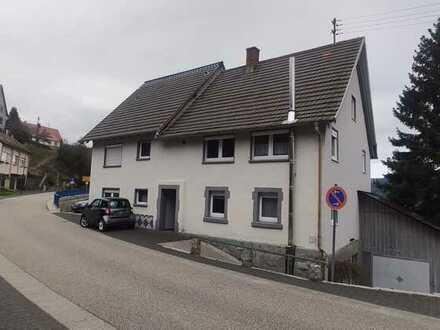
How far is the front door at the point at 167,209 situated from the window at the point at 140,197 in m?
1.36

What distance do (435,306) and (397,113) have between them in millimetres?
16864

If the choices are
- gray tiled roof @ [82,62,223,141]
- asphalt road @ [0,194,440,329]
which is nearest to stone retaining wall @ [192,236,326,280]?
asphalt road @ [0,194,440,329]

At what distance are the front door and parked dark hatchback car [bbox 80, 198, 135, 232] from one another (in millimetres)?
1574

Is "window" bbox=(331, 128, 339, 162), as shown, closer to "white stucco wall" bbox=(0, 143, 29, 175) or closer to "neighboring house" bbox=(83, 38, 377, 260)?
"neighboring house" bbox=(83, 38, 377, 260)

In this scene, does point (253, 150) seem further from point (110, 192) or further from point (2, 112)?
point (2, 112)

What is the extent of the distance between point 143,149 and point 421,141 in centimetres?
1638

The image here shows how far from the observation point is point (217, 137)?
1589 cm

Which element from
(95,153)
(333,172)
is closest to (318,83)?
(333,172)

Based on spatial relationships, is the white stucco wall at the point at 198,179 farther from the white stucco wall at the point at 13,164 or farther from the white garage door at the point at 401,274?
the white stucco wall at the point at 13,164

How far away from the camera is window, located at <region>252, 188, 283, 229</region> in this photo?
13.5 metres

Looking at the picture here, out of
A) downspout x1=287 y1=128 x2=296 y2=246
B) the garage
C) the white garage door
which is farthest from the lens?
the white garage door

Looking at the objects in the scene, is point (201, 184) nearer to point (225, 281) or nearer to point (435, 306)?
point (225, 281)

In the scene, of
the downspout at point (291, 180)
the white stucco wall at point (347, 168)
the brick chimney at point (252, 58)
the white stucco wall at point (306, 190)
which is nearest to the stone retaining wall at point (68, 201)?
the brick chimney at point (252, 58)

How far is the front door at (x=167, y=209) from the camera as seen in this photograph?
58.3ft
